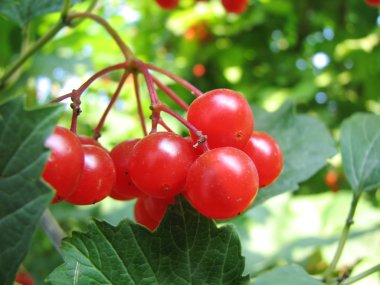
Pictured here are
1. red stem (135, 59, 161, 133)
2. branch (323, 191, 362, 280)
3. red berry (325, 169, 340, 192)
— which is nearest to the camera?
red stem (135, 59, 161, 133)

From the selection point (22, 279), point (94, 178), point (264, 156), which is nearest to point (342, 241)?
point (264, 156)

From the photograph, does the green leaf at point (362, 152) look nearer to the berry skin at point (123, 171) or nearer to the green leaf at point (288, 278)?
the green leaf at point (288, 278)

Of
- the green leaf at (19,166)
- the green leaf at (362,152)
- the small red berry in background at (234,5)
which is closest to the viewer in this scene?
the green leaf at (19,166)

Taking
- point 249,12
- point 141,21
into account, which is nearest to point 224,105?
point 249,12

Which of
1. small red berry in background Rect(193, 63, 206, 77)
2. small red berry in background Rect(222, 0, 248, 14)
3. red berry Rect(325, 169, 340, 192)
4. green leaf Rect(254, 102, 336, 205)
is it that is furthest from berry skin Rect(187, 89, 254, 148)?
red berry Rect(325, 169, 340, 192)

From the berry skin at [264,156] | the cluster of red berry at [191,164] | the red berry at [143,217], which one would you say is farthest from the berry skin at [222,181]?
the red berry at [143,217]

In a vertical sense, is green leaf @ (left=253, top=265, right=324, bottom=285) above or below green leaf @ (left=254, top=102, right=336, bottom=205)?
below

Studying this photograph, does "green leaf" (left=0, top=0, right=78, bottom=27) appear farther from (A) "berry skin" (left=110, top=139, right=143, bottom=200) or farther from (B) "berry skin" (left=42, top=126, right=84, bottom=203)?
(B) "berry skin" (left=42, top=126, right=84, bottom=203)
